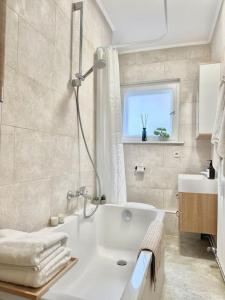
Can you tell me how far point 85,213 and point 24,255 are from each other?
1.14 m

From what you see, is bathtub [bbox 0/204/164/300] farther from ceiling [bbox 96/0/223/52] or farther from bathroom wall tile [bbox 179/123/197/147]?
ceiling [bbox 96/0/223/52]

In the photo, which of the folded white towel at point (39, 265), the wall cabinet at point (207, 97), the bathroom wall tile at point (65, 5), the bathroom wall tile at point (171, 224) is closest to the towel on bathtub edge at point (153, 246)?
the folded white towel at point (39, 265)

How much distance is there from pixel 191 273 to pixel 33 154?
5.67 ft

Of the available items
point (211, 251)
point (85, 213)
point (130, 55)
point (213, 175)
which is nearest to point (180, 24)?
point (130, 55)

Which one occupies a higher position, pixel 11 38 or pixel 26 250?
pixel 11 38

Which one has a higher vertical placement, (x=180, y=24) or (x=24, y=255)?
(x=180, y=24)

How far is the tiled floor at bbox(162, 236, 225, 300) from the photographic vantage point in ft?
5.65

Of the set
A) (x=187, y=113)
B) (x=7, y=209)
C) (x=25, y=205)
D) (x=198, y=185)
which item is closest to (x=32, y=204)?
(x=25, y=205)

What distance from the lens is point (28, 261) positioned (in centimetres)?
81

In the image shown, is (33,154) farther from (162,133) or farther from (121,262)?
(162,133)

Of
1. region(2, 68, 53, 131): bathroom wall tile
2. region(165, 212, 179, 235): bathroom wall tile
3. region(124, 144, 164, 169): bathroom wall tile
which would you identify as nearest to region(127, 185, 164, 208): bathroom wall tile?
region(165, 212, 179, 235): bathroom wall tile

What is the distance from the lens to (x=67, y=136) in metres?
1.84

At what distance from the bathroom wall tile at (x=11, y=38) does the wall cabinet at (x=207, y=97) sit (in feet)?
6.40

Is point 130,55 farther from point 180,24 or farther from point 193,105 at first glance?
point 193,105
